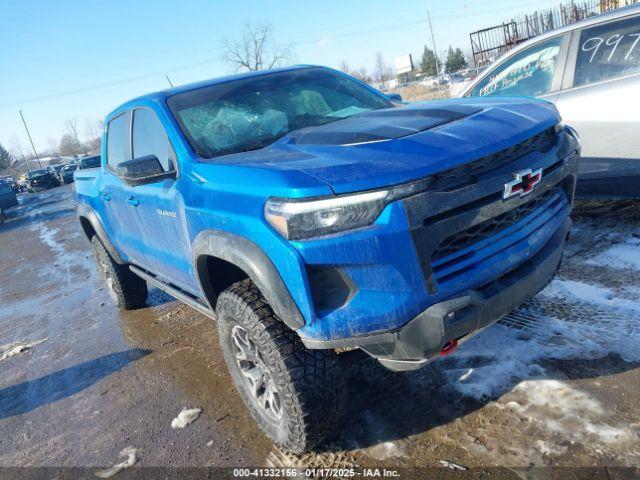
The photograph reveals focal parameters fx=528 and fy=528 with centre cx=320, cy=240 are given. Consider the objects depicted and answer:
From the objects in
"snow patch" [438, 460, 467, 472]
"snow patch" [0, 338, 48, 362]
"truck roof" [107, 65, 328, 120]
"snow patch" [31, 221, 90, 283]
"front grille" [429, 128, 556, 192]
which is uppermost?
"truck roof" [107, 65, 328, 120]

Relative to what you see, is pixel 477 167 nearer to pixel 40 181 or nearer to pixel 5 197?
pixel 5 197

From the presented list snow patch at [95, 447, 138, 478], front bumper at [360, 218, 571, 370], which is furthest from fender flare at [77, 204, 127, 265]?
front bumper at [360, 218, 571, 370]

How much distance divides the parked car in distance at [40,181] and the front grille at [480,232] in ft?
126

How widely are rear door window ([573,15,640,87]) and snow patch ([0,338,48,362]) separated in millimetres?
5597

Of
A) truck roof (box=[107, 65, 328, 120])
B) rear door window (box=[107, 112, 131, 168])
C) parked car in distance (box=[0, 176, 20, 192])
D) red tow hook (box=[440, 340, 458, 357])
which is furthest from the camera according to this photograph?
parked car in distance (box=[0, 176, 20, 192])

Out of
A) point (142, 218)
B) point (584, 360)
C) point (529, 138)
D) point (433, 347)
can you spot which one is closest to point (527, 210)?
point (529, 138)

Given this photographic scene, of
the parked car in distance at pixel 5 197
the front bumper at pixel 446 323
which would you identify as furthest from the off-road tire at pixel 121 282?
the parked car in distance at pixel 5 197

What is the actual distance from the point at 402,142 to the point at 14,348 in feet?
15.6

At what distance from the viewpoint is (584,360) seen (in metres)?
2.88

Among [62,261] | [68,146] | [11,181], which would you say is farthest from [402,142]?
[68,146]

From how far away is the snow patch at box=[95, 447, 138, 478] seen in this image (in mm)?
2906

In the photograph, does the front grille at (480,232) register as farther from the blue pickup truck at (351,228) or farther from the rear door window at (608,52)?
the rear door window at (608,52)

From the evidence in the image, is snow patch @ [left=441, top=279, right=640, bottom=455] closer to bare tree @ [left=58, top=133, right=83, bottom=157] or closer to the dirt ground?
the dirt ground

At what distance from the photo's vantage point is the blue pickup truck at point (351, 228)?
2.05 metres
